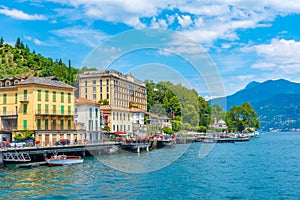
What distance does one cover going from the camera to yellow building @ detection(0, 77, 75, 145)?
196 feet

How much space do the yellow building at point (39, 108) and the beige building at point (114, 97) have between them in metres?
14.6

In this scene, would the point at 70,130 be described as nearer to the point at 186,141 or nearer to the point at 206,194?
the point at 206,194

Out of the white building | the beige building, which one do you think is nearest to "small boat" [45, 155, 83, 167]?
the white building

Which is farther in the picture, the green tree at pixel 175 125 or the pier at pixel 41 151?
the green tree at pixel 175 125

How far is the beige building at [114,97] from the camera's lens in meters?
82.3

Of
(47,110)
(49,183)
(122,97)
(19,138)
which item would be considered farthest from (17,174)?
(122,97)

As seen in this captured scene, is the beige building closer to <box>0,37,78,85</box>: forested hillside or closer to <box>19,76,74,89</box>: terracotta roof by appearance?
<box>19,76,74,89</box>: terracotta roof

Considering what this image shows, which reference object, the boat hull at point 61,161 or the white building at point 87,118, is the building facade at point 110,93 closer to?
the white building at point 87,118

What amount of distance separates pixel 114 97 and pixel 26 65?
215 feet

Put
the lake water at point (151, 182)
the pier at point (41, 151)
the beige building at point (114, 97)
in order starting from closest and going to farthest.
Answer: the lake water at point (151, 182), the pier at point (41, 151), the beige building at point (114, 97)

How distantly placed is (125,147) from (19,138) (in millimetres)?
17168

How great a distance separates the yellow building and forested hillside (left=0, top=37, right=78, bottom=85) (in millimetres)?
60863

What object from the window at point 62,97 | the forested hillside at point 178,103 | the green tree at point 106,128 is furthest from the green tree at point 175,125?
the window at point 62,97

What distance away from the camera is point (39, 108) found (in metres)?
60.2
